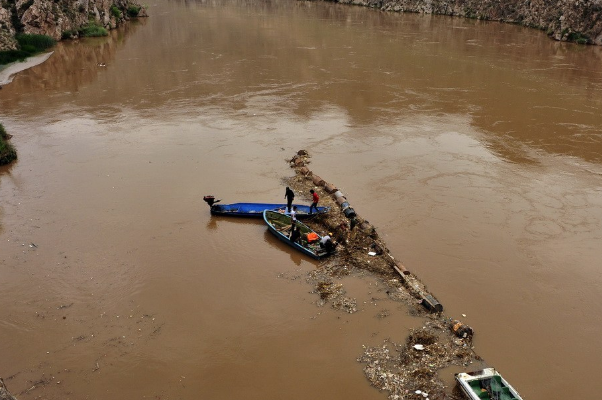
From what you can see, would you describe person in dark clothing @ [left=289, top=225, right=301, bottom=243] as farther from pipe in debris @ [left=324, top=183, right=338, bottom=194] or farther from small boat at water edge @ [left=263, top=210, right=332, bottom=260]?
pipe in debris @ [left=324, top=183, right=338, bottom=194]

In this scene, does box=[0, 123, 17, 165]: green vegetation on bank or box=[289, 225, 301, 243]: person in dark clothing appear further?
box=[0, 123, 17, 165]: green vegetation on bank

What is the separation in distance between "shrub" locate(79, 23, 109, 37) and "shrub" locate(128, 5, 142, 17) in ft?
48.0

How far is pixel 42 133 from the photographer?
2342 centimetres

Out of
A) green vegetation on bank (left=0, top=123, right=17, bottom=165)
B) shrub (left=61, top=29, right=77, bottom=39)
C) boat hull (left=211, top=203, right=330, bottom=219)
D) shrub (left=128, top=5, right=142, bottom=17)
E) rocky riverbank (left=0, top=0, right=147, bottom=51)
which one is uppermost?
shrub (left=128, top=5, right=142, bottom=17)

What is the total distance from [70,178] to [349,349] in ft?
45.8

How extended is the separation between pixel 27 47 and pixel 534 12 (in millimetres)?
53987

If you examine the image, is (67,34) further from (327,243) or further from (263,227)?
(327,243)

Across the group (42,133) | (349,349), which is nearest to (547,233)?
(349,349)

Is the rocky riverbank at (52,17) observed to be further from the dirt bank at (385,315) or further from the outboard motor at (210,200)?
the dirt bank at (385,315)

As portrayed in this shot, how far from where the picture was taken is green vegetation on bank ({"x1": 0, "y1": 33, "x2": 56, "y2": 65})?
36.2 metres

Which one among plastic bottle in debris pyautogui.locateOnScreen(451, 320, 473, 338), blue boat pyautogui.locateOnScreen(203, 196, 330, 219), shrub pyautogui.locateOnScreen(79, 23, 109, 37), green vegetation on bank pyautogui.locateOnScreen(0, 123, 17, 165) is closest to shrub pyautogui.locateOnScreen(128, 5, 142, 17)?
shrub pyautogui.locateOnScreen(79, 23, 109, 37)

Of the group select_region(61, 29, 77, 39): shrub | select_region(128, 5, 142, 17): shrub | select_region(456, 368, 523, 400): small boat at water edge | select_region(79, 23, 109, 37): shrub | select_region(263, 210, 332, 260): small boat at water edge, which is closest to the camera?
select_region(456, 368, 523, 400): small boat at water edge

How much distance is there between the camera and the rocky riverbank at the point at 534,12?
45.7 m

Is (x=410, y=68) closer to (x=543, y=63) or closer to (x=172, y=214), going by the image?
(x=543, y=63)
